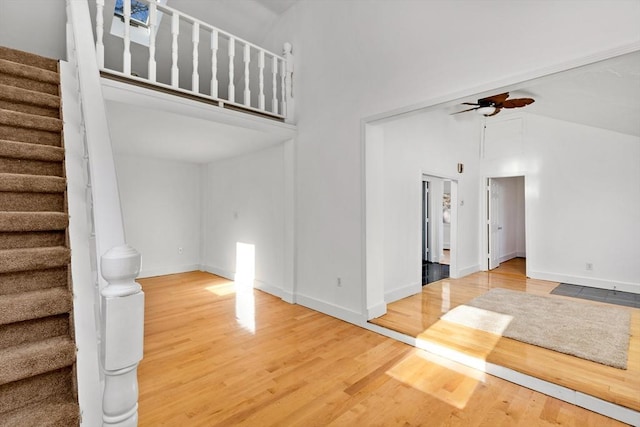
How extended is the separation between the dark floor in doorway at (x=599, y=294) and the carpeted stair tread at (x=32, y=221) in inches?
235

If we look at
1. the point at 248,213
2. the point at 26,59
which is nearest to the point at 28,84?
the point at 26,59

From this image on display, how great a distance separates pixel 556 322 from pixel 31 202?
476cm

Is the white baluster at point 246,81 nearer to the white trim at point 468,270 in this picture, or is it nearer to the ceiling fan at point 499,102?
the ceiling fan at point 499,102

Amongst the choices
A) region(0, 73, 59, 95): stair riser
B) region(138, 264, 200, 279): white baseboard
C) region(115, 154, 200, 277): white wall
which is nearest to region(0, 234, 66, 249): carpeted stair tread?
region(0, 73, 59, 95): stair riser

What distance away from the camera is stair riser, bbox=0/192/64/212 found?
170 centimetres

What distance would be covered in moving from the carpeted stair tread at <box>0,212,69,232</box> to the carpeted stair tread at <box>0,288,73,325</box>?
36cm

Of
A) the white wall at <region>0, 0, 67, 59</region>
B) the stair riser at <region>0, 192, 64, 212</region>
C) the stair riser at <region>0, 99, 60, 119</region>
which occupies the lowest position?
the stair riser at <region>0, 192, 64, 212</region>

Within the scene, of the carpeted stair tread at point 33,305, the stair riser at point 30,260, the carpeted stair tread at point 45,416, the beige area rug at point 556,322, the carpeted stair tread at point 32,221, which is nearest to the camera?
the carpeted stair tread at point 45,416

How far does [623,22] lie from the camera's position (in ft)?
6.16

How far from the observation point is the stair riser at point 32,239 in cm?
155

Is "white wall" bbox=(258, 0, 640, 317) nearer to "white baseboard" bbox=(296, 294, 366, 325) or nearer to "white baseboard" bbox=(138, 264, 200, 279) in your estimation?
"white baseboard" bbox=(296, 294, 366, 325)

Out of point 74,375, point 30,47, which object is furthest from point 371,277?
point 30,47

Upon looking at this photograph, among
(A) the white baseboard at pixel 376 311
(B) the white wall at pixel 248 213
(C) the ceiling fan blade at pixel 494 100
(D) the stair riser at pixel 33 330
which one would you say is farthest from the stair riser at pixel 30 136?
(C) the ceiling fan blade at pixel 494 100

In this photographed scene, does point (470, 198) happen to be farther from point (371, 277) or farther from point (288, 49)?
point (288, 49)
